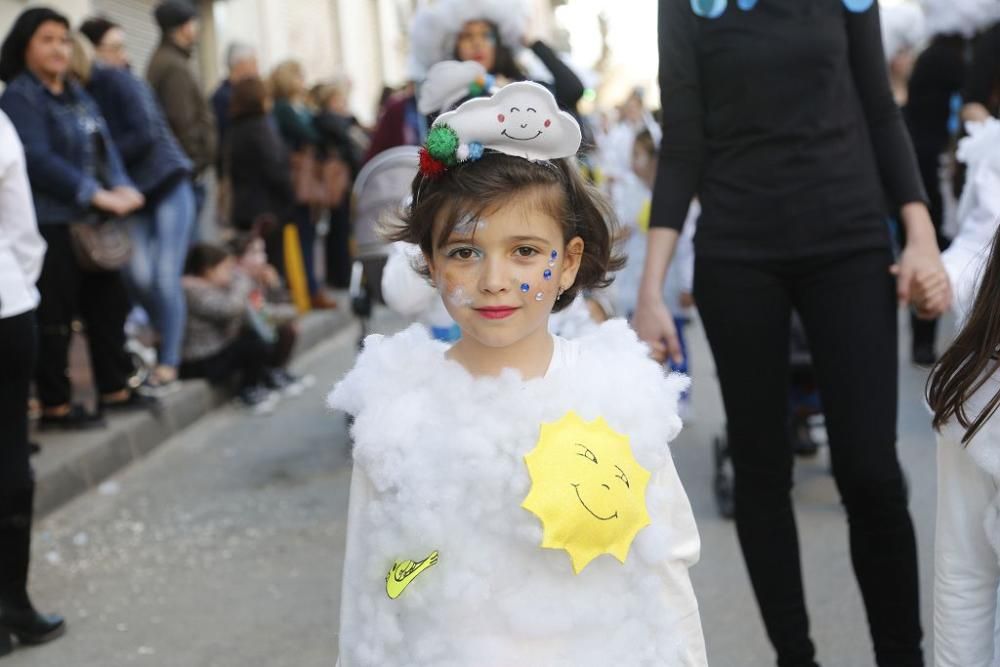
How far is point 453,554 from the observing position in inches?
75.5

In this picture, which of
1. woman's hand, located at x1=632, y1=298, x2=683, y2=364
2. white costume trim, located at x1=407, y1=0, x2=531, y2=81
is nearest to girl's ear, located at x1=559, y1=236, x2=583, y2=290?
woman's hand, located at x1=632, y1=298, x2=683, y2=364

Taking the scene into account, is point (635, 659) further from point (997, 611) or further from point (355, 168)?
point (355, 168)

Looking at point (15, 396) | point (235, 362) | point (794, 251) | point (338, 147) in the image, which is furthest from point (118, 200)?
point (338, 147)

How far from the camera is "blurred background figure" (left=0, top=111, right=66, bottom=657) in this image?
11.6 ft

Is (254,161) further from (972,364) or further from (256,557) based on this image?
(972,364)

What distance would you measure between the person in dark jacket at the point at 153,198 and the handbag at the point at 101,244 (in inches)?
17.7

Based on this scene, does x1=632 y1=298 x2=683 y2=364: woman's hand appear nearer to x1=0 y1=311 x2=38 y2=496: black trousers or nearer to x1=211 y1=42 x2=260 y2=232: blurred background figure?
x1=0 y1=311 x2=38 y2=496: black trousers

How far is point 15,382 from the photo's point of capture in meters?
3.58

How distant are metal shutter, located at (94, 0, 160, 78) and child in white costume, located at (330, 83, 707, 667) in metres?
9.12

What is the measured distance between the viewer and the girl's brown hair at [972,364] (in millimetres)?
2041

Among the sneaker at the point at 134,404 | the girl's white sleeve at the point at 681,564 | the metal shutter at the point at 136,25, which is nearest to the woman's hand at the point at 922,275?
the girl's white sleeve at the point at 681,564

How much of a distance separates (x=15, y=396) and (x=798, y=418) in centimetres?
316

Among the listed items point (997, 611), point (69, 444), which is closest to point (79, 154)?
point (69, 444)

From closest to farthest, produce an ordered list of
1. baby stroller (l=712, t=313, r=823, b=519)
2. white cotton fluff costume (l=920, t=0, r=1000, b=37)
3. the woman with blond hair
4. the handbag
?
1. baby stroller (l=712, t=313, r=823, b=519)
2. the handbag
3. white cotton fluff costume (l=920, t=0, r=1000, b=37)
4. the woman with blond hair
